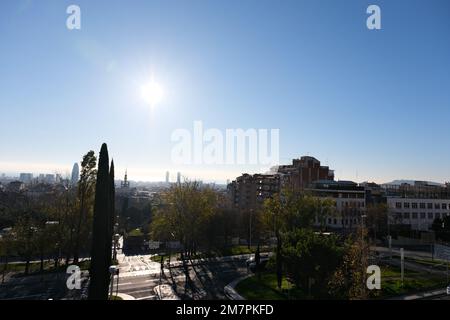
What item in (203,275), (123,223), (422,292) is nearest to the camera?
(422,292)

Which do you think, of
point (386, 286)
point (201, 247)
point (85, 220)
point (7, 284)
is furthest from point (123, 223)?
point (386, 286)

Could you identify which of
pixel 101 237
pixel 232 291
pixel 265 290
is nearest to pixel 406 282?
pixel 265 290

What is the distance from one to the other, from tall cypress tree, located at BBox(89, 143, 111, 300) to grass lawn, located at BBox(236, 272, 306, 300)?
35.9 ft

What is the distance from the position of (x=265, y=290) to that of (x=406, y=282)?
1260cm

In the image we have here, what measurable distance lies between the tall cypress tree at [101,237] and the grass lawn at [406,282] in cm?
1902

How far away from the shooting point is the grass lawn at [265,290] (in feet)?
78.5

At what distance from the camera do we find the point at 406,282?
2830 centimetres

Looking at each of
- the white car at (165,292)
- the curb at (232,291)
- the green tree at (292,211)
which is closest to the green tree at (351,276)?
the curb at (232,291)

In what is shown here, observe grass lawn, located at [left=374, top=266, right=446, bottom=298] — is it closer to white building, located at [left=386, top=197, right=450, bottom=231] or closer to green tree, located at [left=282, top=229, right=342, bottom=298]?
green tree, located at [left=282, top=229, right=342, bottom=298]

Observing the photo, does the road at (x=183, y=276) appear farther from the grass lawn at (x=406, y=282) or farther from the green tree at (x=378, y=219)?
the green tree at (x=378, y=219)

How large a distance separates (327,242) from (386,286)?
9746 millimetres

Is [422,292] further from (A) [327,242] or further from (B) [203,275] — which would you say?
(B) [203,275]

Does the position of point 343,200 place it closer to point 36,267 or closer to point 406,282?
point 406,282
